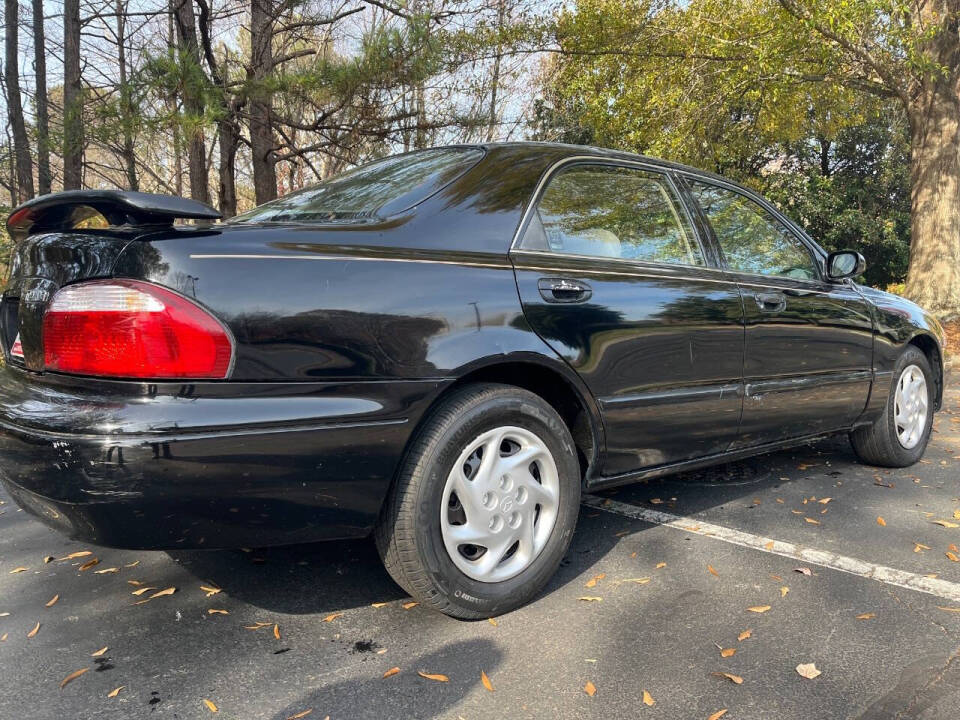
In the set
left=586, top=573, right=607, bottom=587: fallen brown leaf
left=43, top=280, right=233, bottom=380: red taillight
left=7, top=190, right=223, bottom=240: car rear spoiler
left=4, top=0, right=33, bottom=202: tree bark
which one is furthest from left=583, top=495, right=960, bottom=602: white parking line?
left=4, top=0, right=33, bottom=202: tree bark

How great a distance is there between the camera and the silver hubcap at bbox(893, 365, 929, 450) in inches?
171

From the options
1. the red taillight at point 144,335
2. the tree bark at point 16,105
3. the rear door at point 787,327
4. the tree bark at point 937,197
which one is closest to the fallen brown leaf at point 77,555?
the red taillight at point 144,335

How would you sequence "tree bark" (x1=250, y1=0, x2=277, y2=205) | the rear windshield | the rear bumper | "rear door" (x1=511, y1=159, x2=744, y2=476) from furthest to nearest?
"tree bark" (x1=250, y1=0, x2=277, y2=205) < "rear door" (x1=511, y1=159, x2=744, y2=476) < the rear windshield < the rear bumper

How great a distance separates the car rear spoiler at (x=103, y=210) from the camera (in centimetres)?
206

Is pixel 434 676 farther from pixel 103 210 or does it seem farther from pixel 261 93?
pixel 261 93

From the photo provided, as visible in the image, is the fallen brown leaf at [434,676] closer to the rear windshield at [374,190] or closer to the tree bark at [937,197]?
the rear windshield at [374,190]

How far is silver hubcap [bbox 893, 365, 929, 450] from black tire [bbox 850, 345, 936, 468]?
0.04m

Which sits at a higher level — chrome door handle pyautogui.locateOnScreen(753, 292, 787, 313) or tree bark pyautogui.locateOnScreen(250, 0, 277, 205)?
tree bark pyautogui.locateOnScreen(250, 0, 277, 205)

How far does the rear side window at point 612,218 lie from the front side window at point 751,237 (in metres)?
0.25

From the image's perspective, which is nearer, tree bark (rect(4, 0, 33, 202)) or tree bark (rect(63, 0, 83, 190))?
tree bark (rect(63, 0, 83, 190))

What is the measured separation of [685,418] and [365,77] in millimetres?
6145

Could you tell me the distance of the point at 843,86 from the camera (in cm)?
1073

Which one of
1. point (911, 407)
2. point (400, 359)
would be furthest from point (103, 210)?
point (911, 407)

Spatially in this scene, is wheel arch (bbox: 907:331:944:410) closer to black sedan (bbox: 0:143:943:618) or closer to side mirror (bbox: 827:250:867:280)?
side mirror (bbox: 827:250:867:280)
